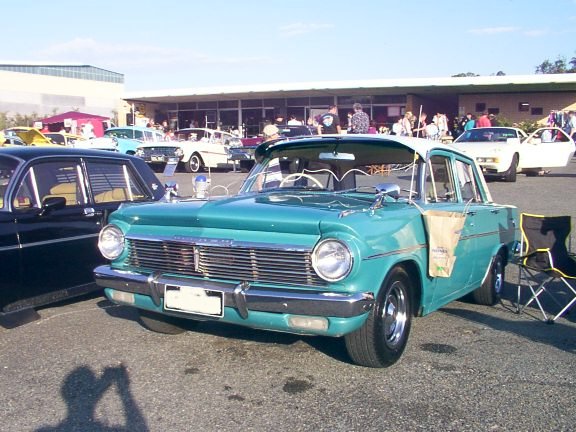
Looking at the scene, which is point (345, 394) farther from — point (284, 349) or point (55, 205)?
point (55, 205)

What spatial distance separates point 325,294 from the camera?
12.5 feet

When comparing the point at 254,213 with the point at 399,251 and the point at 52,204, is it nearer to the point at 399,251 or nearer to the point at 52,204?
the point at 399,251

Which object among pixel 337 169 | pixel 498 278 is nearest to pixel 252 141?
pixel 498 278

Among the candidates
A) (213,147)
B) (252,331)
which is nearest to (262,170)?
(252,331)

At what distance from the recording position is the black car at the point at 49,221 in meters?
5.05

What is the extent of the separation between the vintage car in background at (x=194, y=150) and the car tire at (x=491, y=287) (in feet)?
44.1

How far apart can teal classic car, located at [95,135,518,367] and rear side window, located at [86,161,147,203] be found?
4.97 feet

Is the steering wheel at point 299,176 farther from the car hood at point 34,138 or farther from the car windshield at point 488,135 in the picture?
the car hood at point 34,138

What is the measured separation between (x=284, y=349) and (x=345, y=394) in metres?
0.94

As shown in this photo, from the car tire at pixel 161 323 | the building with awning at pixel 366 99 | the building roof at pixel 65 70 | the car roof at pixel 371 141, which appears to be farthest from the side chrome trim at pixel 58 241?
the building roof at pixel 65 70

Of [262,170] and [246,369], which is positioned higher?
[262,170]

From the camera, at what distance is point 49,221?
540cm

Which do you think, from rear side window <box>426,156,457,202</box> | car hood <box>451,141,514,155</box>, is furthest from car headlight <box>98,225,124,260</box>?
car hood <box>451,141,514,155</box>

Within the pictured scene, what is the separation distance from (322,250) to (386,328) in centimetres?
86
